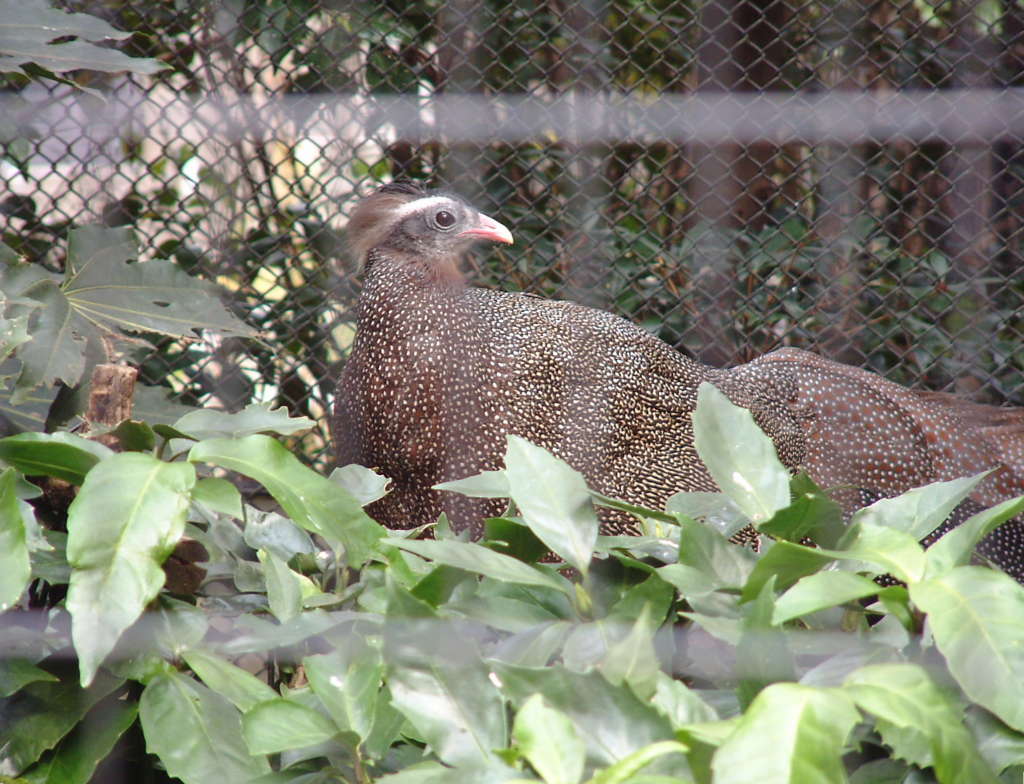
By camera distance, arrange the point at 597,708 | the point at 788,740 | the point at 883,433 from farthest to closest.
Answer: the point at 883,433 → the point at 597,708 → the point at 788,740

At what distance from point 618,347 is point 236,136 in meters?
1.13

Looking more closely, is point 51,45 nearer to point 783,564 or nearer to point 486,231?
point 486,231

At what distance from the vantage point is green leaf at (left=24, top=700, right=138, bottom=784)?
1136 mm

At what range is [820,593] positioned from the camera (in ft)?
2.90

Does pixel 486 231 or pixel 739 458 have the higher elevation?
pixel 739 458

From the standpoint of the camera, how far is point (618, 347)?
9.28 ft

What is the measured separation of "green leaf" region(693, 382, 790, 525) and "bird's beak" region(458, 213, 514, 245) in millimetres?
1728

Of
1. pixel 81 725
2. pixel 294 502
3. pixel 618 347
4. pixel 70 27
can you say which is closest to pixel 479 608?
pixel 294 502

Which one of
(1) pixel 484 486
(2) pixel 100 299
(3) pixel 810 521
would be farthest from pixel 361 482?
(2) pixel 100 299

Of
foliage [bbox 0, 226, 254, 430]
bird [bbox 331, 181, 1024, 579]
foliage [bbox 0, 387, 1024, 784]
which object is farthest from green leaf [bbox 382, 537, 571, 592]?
bird [bbox 331, 181, 1024, 579]

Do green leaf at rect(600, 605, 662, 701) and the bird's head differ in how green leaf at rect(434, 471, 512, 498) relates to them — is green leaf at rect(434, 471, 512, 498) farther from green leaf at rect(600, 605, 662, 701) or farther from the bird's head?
the bird's head

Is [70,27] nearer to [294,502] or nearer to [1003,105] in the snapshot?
[294,502]

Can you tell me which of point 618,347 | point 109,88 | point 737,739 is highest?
point 737,739

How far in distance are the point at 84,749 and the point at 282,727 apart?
31 cm
